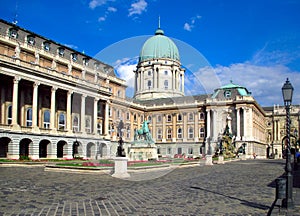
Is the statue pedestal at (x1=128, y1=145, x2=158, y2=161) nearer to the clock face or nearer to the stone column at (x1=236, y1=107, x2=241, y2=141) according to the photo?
the stone column at (x1=236, y1=107, x2=241, y2=141)

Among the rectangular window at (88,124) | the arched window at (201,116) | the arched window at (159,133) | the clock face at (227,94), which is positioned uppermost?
the clock face at (227,94)

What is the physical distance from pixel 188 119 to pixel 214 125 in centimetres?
1212

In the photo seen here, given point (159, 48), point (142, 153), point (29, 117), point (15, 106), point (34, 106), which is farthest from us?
point (159, 48)

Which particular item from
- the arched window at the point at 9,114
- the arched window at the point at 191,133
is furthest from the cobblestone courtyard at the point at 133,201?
the arched window at the point at 191,133

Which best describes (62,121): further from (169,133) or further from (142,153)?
(169,133)

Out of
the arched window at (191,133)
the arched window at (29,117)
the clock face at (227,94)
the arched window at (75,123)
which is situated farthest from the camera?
the clock face at (227,94)

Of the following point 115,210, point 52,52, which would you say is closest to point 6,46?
point 52,52

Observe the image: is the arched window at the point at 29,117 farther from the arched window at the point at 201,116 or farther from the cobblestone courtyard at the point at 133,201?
the arched window at the point at 201,116

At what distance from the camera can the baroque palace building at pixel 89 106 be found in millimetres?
50906

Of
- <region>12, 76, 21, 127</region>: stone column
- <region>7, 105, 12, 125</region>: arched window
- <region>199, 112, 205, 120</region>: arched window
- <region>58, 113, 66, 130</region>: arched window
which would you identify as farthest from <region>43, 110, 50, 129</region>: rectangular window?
<region>199, 112, 205, 120</region>: arched window

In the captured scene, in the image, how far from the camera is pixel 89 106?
6669 cm

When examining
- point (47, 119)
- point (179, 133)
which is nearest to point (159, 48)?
point (179, 133)

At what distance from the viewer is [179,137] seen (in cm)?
9544

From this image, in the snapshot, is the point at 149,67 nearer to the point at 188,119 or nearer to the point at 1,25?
the point at 188,119
